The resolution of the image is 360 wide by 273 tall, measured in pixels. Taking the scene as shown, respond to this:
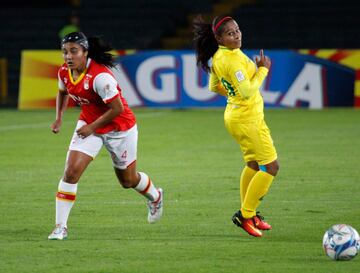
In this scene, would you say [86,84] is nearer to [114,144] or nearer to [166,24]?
[114,144]

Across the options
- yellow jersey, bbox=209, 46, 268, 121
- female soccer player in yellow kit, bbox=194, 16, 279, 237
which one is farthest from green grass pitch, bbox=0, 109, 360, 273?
yellow jersey, bbox=209, 46, 268, 121

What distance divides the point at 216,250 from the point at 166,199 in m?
3.27

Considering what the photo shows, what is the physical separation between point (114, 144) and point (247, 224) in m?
1.42

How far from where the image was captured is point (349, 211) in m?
10.4

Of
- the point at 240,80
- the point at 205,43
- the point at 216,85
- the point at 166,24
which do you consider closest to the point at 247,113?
the point at 240,80

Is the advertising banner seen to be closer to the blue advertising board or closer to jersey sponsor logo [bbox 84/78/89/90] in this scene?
the blue advertising board

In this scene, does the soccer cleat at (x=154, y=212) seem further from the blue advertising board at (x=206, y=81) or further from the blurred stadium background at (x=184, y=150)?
the blue advertising board at (x=206, y=81)

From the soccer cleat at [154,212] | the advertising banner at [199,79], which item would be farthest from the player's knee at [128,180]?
the advertising banner at [199,79]

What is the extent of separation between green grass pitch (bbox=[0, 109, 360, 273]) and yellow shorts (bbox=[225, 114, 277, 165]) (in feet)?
2.31

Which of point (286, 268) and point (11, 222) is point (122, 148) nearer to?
point (11, 222)

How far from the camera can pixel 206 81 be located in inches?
947

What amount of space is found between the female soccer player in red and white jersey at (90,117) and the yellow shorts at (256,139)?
995 millimetres

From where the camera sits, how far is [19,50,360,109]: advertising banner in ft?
78.3

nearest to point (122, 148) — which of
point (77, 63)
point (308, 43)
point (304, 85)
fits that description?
point (77, 63)
